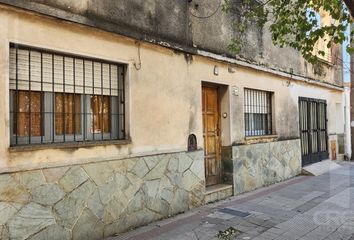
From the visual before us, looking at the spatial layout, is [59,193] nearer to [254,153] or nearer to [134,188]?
[134,188]

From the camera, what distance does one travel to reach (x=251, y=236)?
17.8ft

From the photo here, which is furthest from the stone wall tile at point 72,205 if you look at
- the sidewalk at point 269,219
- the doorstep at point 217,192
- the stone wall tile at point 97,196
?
the doorstep at point 217,192

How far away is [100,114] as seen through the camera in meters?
5.63

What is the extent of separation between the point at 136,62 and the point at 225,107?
3101mm

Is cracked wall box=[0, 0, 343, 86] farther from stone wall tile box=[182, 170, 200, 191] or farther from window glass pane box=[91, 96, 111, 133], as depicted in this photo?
stone wall tile box=[182, 170, 200, 191]

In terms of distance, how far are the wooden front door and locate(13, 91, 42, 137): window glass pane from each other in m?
4.16

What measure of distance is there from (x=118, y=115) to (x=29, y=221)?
222 centimetres

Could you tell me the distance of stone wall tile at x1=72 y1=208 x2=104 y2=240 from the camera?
16.2ft

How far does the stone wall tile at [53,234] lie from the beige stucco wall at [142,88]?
0.86 metres

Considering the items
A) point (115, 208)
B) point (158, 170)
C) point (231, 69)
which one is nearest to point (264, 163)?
point (231, 69)

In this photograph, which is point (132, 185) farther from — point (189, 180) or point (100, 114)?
point (189, 180)

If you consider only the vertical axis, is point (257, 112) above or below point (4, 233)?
above

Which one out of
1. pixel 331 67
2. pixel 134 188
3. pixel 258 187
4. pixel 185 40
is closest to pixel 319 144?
pixel 331 67

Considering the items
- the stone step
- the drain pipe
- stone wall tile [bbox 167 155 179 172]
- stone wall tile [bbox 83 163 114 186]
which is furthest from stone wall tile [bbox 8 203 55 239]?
the drain pipe
